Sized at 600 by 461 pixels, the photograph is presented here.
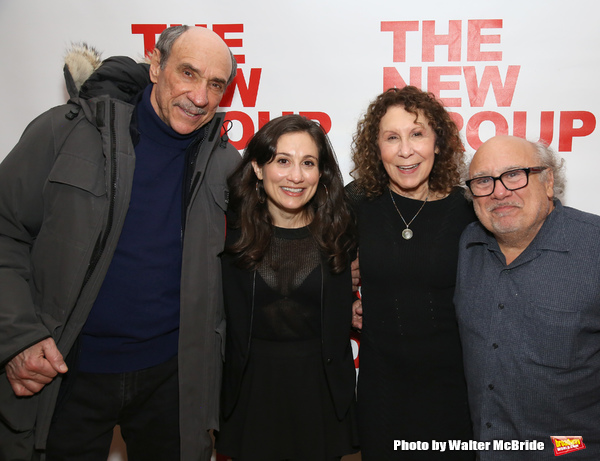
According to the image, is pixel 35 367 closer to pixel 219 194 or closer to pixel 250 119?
pixel 219 194

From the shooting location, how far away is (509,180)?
1.64m

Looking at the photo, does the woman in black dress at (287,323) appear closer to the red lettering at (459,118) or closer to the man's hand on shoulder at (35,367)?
the man's hand on shoulder at (35,367)

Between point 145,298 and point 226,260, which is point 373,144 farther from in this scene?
point 145,298

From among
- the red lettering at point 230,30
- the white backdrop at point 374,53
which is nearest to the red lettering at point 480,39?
the white backdrop at point 374,53

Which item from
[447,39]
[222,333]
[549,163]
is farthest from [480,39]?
[222,333]

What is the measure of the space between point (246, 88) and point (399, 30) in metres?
0.89

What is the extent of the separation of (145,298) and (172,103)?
78 centimetres

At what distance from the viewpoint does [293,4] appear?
8.20ft

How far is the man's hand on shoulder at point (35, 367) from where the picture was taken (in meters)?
1.60

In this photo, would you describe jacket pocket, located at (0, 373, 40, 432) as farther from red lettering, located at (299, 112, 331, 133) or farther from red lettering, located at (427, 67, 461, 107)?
red lettering, located at (427, 67, 461, 107)

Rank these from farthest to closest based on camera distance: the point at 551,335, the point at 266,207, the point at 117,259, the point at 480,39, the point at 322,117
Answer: the point at 322,117, the point at 480,39, the point at 266,207, the point at 117,259, the point at 551,335

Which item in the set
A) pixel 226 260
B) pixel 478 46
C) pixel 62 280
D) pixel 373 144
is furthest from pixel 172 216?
pixel 478 46

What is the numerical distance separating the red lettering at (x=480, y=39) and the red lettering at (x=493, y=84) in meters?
0.06

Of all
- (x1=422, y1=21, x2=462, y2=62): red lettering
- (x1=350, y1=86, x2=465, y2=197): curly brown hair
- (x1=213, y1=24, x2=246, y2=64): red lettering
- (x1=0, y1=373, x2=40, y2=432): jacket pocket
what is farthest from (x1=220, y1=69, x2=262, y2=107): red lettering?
(x1=0, y1=373, x2=40, y2=432): jacket pocket
